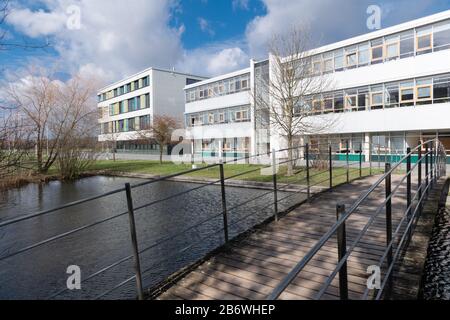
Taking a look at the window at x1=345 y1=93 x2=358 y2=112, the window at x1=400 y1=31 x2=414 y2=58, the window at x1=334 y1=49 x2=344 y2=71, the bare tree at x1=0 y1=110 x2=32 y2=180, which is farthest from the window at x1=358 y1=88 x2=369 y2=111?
the bare tree at x1=0 y1=110 x2=32 y2=180

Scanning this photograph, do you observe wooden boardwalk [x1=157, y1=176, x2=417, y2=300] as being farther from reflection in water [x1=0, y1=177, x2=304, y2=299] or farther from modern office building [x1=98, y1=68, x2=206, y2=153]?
modern office building [x1=98, y1=68, x2=206, y2=153]

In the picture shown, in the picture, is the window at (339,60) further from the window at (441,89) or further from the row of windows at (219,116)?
the row of windows at (219,116)

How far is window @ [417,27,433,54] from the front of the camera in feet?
61.7

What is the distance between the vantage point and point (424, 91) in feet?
62.6

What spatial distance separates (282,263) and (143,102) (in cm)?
4515

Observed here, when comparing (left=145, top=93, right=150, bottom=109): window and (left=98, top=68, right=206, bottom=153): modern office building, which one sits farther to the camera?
(left=145, top=93, right=150, bottom=109): window

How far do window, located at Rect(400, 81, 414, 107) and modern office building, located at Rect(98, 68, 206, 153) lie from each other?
91.7 feet

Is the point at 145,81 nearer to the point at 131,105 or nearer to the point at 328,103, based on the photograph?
the point at 131,105

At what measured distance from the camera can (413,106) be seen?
1953 cm

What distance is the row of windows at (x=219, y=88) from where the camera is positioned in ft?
102

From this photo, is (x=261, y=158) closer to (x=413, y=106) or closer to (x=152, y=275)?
(x=413, y=106)

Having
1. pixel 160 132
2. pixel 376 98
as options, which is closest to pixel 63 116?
pixel 160 132

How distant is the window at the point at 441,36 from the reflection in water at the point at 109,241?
49.4ft
